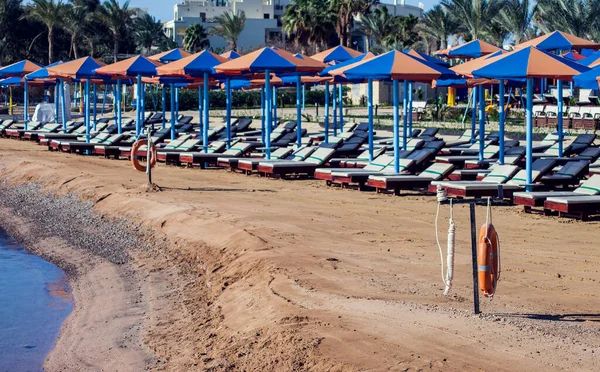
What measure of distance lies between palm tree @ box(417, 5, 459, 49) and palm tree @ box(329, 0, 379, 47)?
535cm

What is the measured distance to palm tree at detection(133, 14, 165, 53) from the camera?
78812 millimetres

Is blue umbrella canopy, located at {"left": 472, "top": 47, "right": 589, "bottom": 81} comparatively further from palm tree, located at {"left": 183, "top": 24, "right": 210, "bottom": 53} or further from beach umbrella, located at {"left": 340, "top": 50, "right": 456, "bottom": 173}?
palm tree, located at {"left": 183, "top": 24, "right": 210, "bottom": 53}

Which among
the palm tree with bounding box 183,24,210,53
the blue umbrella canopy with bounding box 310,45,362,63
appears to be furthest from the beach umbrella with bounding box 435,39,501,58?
the palm tree with bounding box 183,24,210,53

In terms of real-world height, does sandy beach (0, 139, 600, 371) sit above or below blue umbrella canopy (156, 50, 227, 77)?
below

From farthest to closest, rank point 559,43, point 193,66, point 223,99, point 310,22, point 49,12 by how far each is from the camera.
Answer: point 310,22 → point 49,12 → point 223,99 → point 559,43 → point 193,66

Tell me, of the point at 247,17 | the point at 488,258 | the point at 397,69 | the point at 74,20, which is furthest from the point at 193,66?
the point at 247,17

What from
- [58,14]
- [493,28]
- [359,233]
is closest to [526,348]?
[359,233]

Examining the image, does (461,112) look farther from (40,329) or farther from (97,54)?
(97,54)

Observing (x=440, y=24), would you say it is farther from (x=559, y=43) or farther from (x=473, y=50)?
(x=559, y=43)

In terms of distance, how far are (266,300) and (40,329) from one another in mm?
3382

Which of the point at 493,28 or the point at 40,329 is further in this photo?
the point at 493,28

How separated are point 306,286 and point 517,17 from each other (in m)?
37.1

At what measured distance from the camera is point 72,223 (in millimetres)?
17766

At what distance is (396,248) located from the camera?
39.2 feet
